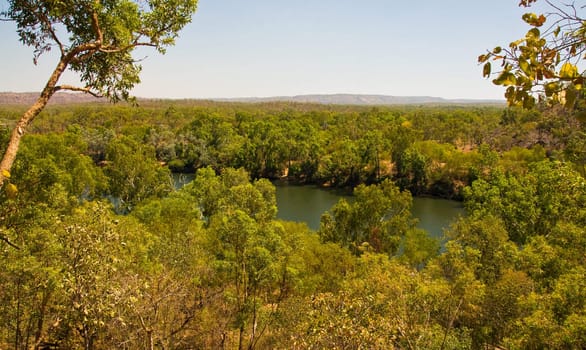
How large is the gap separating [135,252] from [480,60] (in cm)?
1095

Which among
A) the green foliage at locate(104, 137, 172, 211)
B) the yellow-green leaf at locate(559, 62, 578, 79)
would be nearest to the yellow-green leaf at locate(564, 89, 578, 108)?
the yellow-green leaf at locate(559, 62, 578, 79)

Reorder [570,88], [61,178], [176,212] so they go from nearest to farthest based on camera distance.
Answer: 1. [570,88]
2. [61,178]
3. [176,212]

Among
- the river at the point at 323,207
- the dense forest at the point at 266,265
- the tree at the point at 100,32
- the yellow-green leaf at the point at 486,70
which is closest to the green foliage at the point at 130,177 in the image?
the dense forest at the point at 266,265

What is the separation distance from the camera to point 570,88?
7.06ft

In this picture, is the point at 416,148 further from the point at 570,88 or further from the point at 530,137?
the point at 570,88

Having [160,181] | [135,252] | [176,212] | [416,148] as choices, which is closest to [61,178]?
[176,212]

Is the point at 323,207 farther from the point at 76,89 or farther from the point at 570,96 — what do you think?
the point at 570,96

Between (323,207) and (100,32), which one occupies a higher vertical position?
(100,32)

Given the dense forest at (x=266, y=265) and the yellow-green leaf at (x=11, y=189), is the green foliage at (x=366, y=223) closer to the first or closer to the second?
the dense forest at (x=266, y=265)

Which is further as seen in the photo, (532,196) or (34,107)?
(532,196)

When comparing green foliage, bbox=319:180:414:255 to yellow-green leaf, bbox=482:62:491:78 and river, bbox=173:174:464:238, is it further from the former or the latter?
yellow-green leaf, bbox=482:62:491:78

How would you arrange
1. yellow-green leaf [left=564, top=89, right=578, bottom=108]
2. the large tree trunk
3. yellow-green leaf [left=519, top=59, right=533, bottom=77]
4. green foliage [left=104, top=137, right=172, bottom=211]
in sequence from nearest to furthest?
yellow-green leaf [left=564, top=89, right=578, bottom=108] < yellow-green leaf [left=519, top=59, right=533, bottom=77] < the large tree trunk < green foliage [left=104, top=137, right=172, bottom=211]

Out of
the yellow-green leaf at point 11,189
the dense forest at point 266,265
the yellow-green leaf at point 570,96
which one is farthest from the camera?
the dense forest at point 266,265

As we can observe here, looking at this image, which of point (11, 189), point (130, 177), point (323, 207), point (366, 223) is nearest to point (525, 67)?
point (11, 189)
